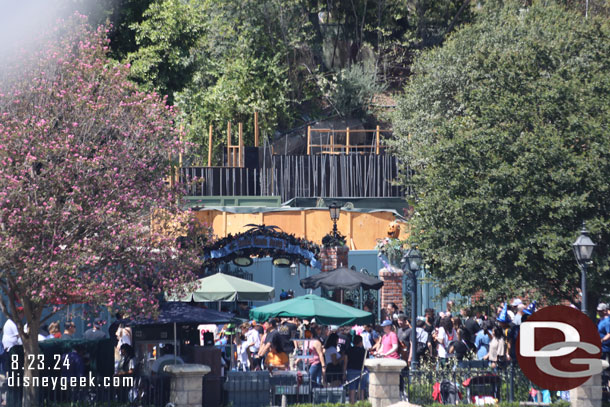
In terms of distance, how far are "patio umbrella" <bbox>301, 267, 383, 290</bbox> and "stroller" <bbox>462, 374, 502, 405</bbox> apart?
5.21 m

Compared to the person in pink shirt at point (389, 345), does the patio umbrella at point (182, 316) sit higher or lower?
higher

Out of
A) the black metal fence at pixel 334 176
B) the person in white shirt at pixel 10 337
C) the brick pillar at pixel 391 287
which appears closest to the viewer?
the person in white shirt at pixel 10 337

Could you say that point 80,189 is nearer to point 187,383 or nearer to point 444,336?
point 187,383

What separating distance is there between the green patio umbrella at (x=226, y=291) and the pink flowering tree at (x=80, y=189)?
2.66 m

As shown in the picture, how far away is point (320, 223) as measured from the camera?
107 feet

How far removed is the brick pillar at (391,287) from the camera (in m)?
27.4

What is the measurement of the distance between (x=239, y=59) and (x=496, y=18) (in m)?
14.0

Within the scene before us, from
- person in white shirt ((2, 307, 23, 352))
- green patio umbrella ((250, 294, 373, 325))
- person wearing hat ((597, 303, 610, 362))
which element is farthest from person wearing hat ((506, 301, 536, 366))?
person in white shirt ((2, 307, 23, 352))

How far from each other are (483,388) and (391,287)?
395 inches

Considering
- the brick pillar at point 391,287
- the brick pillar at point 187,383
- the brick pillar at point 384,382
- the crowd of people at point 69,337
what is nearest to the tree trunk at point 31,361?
the crowd of people at point 69,337

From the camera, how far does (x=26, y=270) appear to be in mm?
14969

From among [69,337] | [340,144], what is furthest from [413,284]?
[340,144]

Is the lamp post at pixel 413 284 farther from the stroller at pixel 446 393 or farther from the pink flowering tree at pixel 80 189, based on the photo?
the pink flowering tree at pixel 80 189

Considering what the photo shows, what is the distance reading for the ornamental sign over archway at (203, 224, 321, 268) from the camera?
2491cm
